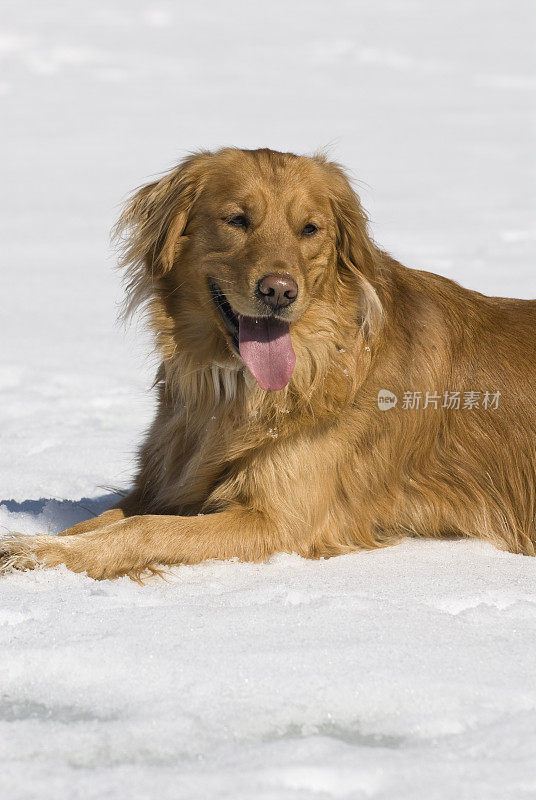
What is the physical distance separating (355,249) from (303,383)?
23.9 inches

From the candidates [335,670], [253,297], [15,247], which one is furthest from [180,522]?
[15,247]

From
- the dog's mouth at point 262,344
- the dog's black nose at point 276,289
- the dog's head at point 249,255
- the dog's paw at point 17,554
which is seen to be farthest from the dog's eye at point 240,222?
the dog's paw at point 17,554

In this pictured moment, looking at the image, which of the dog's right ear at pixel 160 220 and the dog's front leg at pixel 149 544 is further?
the dog's right ear at pixel 160 220

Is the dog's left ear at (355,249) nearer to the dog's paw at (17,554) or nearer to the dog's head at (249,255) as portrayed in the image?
the dog's head at (249,255)

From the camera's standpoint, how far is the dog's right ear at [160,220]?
161 inches

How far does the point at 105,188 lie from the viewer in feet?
54.8

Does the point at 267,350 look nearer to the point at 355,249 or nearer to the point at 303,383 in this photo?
the point at 303,383

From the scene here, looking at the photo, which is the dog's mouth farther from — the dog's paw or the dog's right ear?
the dog's paw

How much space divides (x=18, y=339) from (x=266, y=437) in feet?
17.0

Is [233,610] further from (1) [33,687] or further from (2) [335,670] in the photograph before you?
(1) [33,687]

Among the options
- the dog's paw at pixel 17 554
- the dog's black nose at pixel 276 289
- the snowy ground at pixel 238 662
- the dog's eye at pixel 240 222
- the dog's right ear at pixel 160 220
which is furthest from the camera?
the dog's right ear at pixel 160 220

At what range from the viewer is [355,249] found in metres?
4.04

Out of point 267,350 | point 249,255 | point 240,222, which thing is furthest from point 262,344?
point 240,222

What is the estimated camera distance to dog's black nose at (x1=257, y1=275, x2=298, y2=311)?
3666mm
